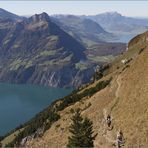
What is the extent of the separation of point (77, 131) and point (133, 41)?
149299mm

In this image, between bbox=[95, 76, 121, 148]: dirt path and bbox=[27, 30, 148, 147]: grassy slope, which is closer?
bbox=[27, 30, 148, 147]: grassy slope

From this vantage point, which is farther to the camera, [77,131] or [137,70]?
[137,70]

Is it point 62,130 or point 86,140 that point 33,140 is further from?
point 86,140

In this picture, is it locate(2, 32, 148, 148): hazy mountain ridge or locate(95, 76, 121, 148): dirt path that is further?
locate(95, 76, 121, 148): dirt path

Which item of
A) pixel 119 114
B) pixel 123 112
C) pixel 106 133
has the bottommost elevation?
pixel 106 133

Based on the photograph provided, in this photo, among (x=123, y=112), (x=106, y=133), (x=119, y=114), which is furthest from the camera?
(x=119, y=114)

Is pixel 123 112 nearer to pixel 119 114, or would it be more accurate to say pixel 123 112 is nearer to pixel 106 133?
pixel 119 114

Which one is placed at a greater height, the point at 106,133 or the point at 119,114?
the point at 119,114

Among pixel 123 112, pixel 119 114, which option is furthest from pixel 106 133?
pixel 123 112

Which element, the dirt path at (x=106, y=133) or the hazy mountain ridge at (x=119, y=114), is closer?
the hazy mountain ridge at (x=119, y=114)

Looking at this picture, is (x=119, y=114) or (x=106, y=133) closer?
(x=106, y=133)

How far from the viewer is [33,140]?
312 ft

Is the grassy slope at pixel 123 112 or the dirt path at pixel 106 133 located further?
the dirt path at pixel 106 133

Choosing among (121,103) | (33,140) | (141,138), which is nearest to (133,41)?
(33,140)
